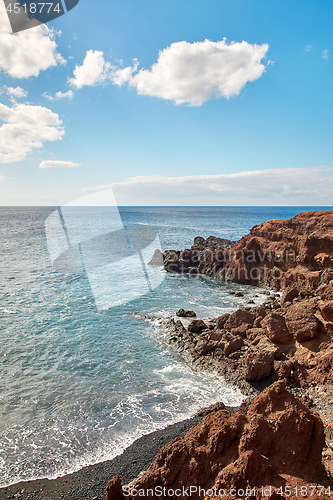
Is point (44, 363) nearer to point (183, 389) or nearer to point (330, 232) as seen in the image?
point (183, 389)

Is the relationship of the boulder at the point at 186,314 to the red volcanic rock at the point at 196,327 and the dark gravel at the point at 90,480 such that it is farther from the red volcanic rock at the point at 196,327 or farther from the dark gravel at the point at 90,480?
the dark gravel at the point at 90,480

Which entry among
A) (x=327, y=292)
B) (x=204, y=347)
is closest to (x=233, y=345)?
(x=204, y=347)

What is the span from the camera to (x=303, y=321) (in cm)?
1245

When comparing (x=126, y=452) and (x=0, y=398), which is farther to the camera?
(x=0, y=398)

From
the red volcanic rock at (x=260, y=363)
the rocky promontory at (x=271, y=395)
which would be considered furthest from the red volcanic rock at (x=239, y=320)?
the red volcanic rock at (x=260, y=363)

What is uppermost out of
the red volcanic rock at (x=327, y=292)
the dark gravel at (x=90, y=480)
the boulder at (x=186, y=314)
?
the red volcanic rock at (x=327, y=292)

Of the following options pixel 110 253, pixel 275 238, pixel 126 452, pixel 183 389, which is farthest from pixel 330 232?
pixel 110 253

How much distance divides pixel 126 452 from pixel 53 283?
23.0 meters

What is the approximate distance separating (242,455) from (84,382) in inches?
376

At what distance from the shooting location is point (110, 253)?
48.8 m

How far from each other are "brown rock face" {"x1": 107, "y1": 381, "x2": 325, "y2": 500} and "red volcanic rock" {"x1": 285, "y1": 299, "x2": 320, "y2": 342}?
22.4ft

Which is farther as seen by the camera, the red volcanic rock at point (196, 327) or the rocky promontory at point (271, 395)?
the red volcanic rock at point (196, 327)

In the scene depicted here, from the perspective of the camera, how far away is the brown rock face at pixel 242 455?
4.81 m

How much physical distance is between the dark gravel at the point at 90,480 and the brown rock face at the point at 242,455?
2.63 metres
